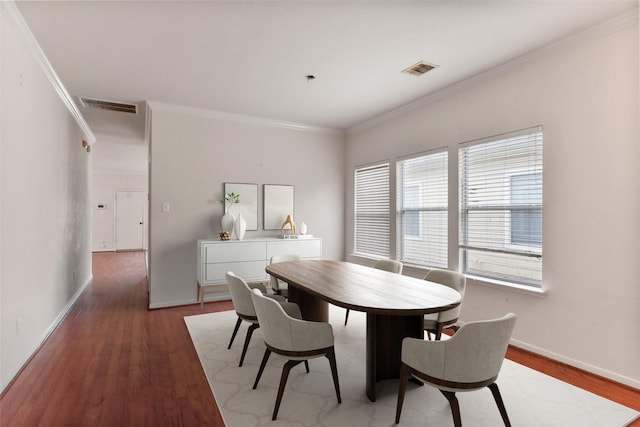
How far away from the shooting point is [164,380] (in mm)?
2557

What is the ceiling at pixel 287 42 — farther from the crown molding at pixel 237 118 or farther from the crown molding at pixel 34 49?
the crown molding at pixel 237 118

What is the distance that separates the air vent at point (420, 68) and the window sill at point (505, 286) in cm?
223

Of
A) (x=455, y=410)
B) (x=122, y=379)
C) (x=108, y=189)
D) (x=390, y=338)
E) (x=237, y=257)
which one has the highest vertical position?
(x=108, y=189)

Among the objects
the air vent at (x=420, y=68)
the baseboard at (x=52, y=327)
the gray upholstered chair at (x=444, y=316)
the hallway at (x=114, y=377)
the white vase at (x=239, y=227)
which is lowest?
the hallway at (x=114, y=377)

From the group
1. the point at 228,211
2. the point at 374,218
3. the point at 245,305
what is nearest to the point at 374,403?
the point at 245,305

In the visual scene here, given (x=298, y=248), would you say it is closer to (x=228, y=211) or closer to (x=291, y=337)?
(x=228, y=211)

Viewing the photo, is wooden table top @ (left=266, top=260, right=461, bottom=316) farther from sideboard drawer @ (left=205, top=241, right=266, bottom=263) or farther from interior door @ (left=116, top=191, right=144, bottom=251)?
interior door @ (left=116, top=191, right=144, bottom=251)

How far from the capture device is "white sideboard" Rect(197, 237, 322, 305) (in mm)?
4454

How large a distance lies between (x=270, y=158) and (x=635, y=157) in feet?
13.9

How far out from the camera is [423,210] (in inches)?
174

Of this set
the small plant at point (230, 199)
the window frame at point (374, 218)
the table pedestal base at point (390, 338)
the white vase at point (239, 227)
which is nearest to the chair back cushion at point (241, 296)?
the table pedestal base at point (390, 338)

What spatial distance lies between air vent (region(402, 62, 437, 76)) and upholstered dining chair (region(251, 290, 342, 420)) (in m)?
2.64

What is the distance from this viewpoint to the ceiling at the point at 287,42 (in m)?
2.44

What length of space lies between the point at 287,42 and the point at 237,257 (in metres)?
2.81
